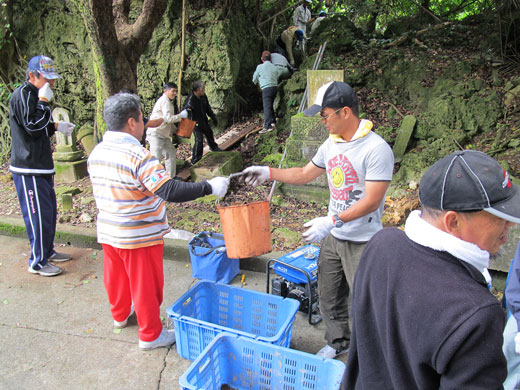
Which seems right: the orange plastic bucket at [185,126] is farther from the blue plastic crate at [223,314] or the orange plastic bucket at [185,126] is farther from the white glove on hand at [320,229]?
the white glove on hand at [320,229]

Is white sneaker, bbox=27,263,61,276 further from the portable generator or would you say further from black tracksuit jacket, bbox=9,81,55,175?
the portable generator

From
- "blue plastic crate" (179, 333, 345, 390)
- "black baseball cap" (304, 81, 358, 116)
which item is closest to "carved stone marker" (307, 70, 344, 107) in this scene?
"black baseball cap" (304, 81, 358, 116)

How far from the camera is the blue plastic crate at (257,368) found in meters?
2.34

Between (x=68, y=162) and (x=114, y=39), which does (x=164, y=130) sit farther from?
(x=68, y=162)

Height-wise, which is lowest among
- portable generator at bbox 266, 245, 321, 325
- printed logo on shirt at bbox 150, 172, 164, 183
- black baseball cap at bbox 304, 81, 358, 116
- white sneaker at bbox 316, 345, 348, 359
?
white sneaker at bbox 316, 345, 348, 359

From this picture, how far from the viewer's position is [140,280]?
2.93m

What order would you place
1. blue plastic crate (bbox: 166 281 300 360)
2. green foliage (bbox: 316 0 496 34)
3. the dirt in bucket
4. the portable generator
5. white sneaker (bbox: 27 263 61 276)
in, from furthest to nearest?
green foliage (bbox: 316 0 496 34)
the dirt in bucket
white sneaker (bbox: 27 263 61 276)
the portable generator
blue plastic crate (bbox: 166 281 300 360)

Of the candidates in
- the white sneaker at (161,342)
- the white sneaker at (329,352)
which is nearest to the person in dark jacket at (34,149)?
the white sneaker at (161,342)

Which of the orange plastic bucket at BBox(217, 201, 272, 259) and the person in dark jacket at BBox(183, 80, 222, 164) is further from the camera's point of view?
the person in dark jacket at BBox(183, 80, 222, 164)

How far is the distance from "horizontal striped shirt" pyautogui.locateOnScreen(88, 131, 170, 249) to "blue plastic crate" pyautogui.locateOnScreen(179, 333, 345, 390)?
3.21ft

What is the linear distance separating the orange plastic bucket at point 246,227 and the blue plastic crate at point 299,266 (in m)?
0.69

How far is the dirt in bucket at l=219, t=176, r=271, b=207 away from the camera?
6160 millimetres

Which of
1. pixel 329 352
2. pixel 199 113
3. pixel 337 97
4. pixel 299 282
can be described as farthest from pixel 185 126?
pixel 329 352

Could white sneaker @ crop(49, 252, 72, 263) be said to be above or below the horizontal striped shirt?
below
